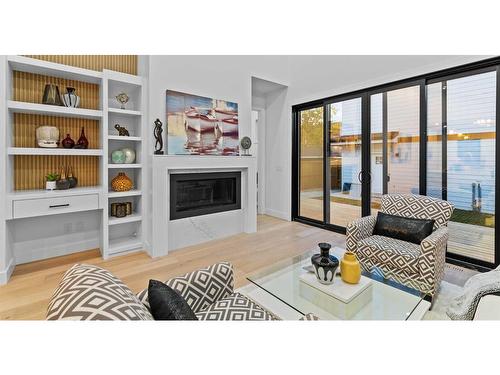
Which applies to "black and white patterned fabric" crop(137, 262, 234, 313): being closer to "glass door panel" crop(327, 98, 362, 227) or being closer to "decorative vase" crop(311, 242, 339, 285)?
"decorative vase" crop(311, 242, 339, 285)

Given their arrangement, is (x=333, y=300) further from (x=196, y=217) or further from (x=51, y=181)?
(x=51, y=181)

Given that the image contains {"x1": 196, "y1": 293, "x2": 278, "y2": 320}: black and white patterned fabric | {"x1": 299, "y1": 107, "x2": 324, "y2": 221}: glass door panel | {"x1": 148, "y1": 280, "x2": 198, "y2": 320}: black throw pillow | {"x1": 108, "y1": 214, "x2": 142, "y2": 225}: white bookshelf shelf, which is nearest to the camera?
{"x1": 148, "y1": 280, "x2": 198, "y2": 320}: black throw pillow

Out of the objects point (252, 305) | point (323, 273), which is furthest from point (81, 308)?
point (323, 273)

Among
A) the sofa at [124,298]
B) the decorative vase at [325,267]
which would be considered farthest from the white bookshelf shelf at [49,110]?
the decorative vase at [325,267]

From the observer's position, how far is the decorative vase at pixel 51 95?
271cm

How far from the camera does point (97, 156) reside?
3182 millimetres

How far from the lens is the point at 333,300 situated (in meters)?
1.54

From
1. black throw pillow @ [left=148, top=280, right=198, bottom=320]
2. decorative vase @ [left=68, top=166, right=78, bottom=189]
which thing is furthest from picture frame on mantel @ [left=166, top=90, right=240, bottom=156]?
black throw pillow @ [left=148, top=280, right=198, bottom=320]

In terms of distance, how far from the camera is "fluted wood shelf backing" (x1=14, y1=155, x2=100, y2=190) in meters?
2.76

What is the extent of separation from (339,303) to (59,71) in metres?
3.46

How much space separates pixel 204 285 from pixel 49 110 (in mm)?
2595

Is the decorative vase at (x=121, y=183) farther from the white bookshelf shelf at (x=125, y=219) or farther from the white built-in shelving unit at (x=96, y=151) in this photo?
the white bookshelf shelf at (x=125, y=219)

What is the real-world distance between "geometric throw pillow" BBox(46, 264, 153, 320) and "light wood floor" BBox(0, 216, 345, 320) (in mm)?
1546

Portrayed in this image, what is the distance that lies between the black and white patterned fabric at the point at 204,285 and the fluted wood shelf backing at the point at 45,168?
2.49 metres
